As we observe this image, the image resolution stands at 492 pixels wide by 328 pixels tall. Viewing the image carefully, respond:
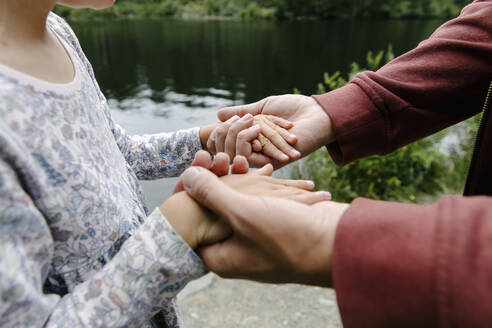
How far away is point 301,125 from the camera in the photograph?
5.88ft

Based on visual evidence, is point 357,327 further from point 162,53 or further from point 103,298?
point 162,53

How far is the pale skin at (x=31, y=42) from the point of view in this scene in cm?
91

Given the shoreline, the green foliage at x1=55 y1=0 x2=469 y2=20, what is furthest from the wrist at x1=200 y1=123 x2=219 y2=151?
the green foliage at x1=55 y1=0 x2=469 y2=20

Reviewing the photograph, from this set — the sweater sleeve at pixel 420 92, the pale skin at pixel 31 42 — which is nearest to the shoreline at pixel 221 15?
the sweater sleeve at pixel 420 92

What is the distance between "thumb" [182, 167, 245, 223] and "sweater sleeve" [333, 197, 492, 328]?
0.96 ft

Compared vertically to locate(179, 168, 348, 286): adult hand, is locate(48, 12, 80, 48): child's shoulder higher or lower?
higher

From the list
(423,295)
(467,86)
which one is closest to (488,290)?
(423,295)

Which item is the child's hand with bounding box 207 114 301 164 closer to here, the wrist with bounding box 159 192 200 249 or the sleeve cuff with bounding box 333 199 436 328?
the wrist with bounding box 159 192 200 249

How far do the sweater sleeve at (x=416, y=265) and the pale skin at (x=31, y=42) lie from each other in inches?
35.4

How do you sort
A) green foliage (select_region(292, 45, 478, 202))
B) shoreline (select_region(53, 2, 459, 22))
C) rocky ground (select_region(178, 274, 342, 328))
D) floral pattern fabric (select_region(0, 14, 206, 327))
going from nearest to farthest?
1. floral pattern fabric (select_region(0, 14, 206, 327))
2. rocky ground (select_region(178, 274, 342, 328))
3. green foliage (select_region(292, 45, 478, 202))
4. shoreline (select_region(53, 2, 459, 22))

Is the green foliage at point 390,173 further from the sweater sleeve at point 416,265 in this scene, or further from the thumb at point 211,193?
the sweater sleeve at point 416,265

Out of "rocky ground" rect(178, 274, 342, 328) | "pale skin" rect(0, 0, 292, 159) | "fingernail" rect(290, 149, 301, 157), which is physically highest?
"pale skin" rect(0, 0, 292, 159)

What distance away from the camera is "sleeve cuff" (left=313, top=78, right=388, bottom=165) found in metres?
1.63

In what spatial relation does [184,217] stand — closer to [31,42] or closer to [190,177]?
[190,177]
